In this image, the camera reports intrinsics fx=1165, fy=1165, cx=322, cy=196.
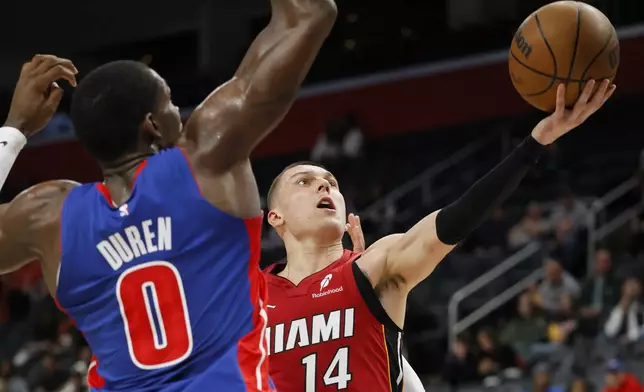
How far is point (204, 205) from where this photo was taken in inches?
117

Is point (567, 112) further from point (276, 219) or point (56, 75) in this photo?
point (276, 219)

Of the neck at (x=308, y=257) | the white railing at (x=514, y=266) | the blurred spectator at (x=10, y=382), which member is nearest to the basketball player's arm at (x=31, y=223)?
the neck at (x=308, y=257)

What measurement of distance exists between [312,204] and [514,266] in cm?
930

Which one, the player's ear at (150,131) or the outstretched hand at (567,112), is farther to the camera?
the outstretched hand at (567,112)

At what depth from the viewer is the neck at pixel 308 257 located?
492 cm

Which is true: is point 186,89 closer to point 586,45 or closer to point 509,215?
point 509,215

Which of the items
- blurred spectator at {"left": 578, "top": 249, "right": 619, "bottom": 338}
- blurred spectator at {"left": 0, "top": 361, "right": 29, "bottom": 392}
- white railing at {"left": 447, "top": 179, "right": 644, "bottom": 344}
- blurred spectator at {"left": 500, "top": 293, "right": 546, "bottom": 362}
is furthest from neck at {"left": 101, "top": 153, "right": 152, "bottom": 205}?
blurred spectator at {"left": 0, "top": 361, "right": 29, "bottom": 392}

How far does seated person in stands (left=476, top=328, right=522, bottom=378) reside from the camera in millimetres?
11294

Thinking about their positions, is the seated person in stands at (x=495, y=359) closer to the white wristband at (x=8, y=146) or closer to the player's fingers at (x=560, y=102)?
the player's fingers at (x=560, y=102)

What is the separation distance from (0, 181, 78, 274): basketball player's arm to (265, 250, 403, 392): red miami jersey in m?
1.53

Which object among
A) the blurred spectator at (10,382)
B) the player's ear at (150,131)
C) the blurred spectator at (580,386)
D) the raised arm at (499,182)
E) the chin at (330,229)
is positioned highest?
the player's ear at (150,131)

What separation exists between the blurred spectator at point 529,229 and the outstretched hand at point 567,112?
401 inches

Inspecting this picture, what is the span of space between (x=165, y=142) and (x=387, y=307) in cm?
167

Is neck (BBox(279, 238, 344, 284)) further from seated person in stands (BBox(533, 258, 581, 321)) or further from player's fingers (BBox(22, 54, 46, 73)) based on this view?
seated person in stands (BBox(533, 258, 581, 321))
